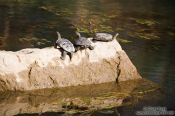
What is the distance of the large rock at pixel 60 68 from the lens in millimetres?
11234

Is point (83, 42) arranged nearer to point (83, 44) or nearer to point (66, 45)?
point (83, 44)

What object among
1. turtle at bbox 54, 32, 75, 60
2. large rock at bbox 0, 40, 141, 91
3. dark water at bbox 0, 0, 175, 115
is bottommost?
dark water at bbox 0, 0, 175, 115

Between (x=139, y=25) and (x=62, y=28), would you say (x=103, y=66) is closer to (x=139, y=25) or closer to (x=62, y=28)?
(x=62, y=28)

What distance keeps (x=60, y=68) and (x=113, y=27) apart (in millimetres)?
10554

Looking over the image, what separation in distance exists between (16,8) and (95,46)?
543 inches

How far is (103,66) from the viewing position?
492 inches

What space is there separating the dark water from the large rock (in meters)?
1.53

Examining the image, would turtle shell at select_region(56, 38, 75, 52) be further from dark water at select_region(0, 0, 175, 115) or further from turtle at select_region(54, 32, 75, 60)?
dark water at select_region(0, 0, 175, 115)

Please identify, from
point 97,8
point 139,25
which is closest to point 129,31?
point 139,25

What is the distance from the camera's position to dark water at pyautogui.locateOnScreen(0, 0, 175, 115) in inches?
588

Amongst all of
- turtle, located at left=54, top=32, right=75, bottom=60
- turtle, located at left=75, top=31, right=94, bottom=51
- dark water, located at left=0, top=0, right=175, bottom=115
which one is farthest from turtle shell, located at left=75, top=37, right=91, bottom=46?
dark water, located at left=0, top=0, right=175, bottom=115

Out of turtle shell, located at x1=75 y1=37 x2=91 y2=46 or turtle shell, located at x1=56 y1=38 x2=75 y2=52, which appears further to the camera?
turtle shell, located at x1=75 y1=37 x2=91 y2=46

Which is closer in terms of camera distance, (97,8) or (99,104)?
(99,104)

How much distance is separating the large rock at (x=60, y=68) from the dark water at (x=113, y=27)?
1534mm
